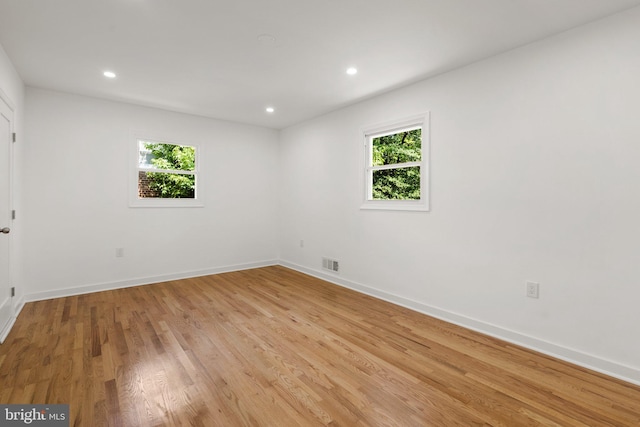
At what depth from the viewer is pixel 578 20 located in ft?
7.48

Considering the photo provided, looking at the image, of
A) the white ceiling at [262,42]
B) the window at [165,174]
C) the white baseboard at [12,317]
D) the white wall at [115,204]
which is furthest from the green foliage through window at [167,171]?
the white baseboard at [12,317]

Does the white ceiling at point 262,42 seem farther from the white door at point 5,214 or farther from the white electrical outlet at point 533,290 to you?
the white electrical outlet at point 533,290

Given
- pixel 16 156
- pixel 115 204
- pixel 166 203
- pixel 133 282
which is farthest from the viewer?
pixel 166 203

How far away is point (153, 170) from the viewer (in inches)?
180

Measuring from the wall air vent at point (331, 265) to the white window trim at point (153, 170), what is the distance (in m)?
2.21

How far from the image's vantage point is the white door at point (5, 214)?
8.98 feet

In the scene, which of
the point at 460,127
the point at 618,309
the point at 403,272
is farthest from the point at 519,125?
the point at 403,272

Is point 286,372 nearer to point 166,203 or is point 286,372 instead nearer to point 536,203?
point 536,203

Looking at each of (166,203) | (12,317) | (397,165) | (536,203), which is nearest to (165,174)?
(166,203)

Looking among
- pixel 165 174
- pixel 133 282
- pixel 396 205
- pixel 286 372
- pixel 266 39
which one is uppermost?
pixel 266 39

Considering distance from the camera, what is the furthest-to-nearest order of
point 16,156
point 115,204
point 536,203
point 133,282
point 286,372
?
point 133,282
point 115,204
point 16,156
point 536,203
point 286,372

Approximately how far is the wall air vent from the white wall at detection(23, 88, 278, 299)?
1.46 metres

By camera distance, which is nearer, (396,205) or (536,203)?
(536,203)

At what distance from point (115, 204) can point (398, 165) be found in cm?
386
